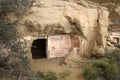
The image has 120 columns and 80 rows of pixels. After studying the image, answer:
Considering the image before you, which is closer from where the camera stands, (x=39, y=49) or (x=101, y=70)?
(x=101, y=70)

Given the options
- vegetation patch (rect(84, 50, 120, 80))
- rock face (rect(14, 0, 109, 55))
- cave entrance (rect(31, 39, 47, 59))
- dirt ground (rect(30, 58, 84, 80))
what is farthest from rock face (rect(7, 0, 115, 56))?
cave entrance (rect(31, 39, 47, 59))

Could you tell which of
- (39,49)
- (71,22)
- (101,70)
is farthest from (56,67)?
(39,49)

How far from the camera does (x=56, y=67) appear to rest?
1266 centimetres

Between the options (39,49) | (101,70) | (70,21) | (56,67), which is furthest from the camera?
(39,49)

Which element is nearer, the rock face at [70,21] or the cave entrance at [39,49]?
the rock face at [70,21]

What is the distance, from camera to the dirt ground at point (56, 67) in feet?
40.0

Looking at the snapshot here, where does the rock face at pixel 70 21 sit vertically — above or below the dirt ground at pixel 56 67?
above

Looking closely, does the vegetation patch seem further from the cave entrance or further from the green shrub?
the cave entrance

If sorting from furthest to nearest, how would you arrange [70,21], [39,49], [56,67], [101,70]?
1. [39,49]
2. [70,21]
3. [56,67]
4. [101,70]

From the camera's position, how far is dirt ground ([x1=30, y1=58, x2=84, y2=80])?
1218 cm

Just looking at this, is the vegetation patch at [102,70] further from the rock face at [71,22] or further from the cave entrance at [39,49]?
the cave entrance at [39,49]

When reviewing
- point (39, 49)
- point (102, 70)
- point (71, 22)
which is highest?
point (71, 22)

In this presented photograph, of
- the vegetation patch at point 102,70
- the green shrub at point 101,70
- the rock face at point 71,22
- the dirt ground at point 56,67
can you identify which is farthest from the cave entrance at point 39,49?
the green shrub at point 101,70

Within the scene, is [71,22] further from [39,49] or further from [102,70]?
[102,70]
